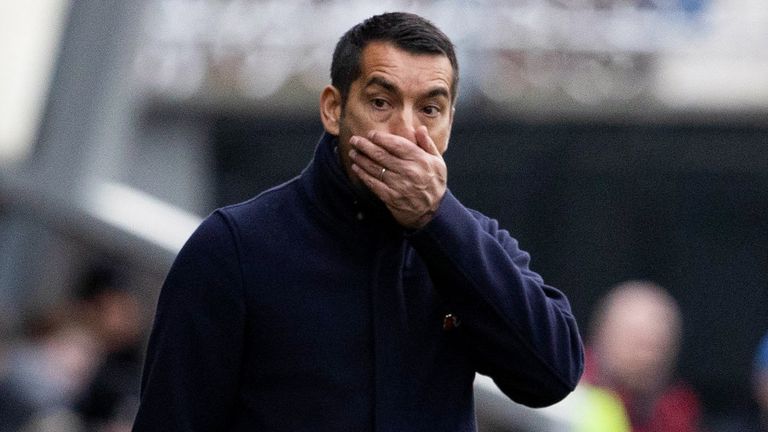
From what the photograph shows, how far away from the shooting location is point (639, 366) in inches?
252

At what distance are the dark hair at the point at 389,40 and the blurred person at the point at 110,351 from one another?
3677 mm

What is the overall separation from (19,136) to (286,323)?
474 cm

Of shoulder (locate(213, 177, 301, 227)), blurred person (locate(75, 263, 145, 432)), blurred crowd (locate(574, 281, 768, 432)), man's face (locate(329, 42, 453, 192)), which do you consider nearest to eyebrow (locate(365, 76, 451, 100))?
man's face (locate(329, 42, 453, 192))

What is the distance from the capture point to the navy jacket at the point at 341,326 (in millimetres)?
2613

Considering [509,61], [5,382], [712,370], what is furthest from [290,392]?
[712,370]

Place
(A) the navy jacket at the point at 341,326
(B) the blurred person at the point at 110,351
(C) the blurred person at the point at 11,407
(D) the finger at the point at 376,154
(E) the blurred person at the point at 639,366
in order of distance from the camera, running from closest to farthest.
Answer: (D) the finger at the point at 376,154, (A) the navy jacket at the point at 341,326, (C) the blurred person at the point at 11,407, (B) the blurred person at the point at 110,351, (E) the blurred person at the point at 639,366

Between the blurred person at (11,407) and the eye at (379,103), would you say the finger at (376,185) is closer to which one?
the eye at (379,103)

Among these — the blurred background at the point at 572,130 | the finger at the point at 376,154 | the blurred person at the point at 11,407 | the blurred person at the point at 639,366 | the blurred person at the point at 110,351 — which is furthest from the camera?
the blurred background at the point at 572,130

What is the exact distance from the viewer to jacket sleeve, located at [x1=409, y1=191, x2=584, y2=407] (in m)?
2.58

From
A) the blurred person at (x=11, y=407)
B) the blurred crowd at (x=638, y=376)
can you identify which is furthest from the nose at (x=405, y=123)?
the blurred crowd at (x=638, y=376)

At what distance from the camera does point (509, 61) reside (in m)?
11.9

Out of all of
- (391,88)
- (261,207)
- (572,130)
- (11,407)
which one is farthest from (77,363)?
(572,130)

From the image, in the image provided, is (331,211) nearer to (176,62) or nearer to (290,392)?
(290,392)

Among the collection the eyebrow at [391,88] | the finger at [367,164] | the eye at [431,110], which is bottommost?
the finger at [367,164]
